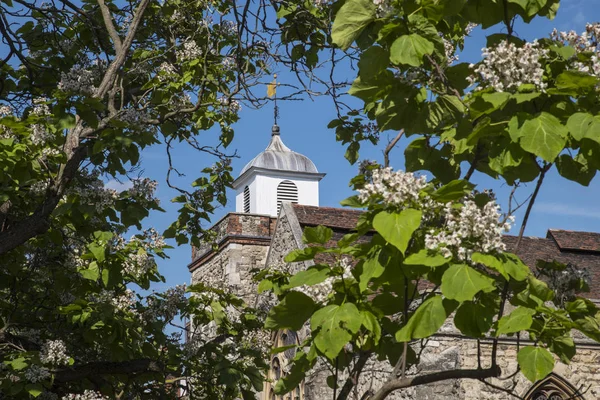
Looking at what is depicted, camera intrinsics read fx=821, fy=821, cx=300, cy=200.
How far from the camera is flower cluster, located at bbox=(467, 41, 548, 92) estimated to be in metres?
3.37

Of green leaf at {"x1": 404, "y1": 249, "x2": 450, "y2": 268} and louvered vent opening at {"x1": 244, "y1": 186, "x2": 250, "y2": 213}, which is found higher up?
louvered vent opening at {"x1": 244, "y1": 186, "x2": 250, "y2": 213}

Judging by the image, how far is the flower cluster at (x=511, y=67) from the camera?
3373 millimetres

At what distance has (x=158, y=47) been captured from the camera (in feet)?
30.6

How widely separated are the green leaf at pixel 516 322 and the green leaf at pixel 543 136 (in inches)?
25.7

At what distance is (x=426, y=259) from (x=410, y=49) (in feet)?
2.86

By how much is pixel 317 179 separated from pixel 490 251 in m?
33.7

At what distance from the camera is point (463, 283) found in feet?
10.1

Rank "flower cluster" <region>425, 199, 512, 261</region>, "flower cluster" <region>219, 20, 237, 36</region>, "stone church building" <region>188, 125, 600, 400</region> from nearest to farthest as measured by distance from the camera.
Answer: "flower cluster" <region>425, 199, 512, 261</region> → "flower cluster" <region>219, 20, 237, 36</region> → "stone church building" <region>188, 125, 600, 400</region>

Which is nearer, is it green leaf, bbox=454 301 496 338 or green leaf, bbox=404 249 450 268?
green leaf, bbox=404 249 450 268

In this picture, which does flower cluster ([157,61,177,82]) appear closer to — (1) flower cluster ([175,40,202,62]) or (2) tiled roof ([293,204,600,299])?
(1) flower cluster ([175,40,202,62])

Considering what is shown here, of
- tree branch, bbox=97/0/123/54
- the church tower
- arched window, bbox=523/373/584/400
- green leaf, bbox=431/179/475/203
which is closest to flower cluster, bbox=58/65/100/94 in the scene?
tree branch, bbox=97/0/123/54

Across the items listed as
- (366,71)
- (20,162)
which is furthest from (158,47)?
(366,71)

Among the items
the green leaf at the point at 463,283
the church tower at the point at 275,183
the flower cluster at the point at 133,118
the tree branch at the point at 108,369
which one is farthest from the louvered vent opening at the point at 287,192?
the green leaf at the point at 463,283

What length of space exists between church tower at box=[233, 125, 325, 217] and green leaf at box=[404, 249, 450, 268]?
32.0 meters
